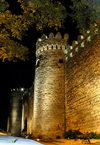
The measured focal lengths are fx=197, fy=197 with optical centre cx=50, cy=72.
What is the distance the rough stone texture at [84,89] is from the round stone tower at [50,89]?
56 centimetres

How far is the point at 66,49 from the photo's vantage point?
1544 cm

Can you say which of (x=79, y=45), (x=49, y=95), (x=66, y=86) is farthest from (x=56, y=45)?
(x=49, y=95)

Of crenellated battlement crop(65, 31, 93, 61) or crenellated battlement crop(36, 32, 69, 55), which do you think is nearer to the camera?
crenellated battlement crop(65, 31, 93, 61)

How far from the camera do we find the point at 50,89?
14078 mm

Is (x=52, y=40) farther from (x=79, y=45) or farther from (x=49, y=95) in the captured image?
(x=49, y=95)

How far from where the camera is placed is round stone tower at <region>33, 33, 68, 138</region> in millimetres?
13334

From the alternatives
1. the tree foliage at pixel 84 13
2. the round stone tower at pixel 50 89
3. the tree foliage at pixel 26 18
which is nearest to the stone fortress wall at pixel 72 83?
the round stone tower at pixel 50 89

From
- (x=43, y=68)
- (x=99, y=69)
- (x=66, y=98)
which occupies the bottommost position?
(x=66, y=98)

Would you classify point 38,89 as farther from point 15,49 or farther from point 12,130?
point 12,130

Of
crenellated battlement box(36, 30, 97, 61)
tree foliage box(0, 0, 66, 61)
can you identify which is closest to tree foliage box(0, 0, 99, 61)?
tree foliage box(0, 0, 66, 61)

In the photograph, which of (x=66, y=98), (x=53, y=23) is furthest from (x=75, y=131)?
(x=53, y=23)

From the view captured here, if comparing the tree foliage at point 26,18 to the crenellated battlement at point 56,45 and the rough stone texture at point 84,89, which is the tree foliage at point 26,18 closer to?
the rough stone texture at point 84,89

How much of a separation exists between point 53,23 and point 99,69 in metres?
3.90

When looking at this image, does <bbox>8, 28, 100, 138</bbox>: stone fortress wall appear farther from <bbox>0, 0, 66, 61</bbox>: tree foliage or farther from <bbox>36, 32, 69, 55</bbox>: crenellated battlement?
<bbox>0, 0, 66, 61</bbox>: tree foliage
